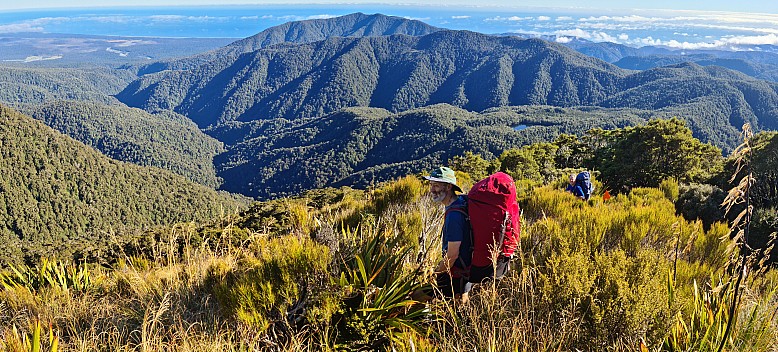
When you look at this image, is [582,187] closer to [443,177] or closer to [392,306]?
[443,177]

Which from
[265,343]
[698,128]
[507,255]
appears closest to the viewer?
[265,343]

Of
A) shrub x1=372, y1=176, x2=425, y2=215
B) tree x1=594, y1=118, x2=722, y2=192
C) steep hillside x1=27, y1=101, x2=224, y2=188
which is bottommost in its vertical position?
steep hillside x1=27, y1=101, x2=224, y2=188

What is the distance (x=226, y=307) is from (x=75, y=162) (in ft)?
377

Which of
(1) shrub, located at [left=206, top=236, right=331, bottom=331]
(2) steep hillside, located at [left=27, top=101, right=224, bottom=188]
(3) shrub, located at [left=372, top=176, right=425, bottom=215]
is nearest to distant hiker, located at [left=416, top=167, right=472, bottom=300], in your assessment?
(1) shrub, located at [left=206, top=236, right=331, bottom=331]

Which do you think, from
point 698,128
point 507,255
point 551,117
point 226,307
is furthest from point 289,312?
point 698,128

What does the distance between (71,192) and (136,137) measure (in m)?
97.0

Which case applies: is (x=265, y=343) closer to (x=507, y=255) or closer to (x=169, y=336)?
(x=169, y=336)

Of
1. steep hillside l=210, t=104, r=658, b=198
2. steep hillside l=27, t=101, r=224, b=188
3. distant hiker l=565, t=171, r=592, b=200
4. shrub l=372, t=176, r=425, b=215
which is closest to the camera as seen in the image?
shrub l=372, t=176, r=425, b=215

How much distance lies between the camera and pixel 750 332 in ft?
5.67

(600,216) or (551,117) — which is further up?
(600,216)

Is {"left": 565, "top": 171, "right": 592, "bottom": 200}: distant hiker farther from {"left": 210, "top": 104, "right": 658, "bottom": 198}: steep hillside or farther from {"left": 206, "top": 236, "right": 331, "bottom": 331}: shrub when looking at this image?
{"left": 210, "top": 104, "right": 658, "bottom": 198}: steep hillside

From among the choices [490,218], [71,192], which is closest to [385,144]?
[71,192]

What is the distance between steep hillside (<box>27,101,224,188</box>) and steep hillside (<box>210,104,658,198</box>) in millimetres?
13312

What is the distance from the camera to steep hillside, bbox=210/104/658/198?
382 feet
